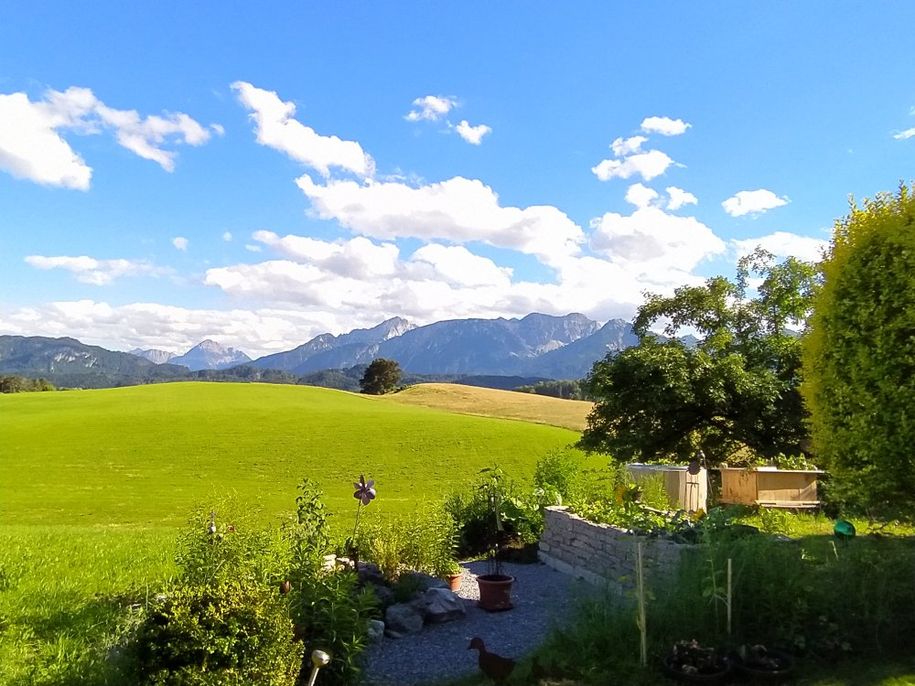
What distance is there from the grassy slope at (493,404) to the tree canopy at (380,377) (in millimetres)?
10422

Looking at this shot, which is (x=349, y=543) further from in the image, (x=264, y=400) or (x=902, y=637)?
(x=264, y=400)

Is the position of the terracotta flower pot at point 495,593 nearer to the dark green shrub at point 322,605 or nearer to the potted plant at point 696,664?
the dark green shrub at point 322,605

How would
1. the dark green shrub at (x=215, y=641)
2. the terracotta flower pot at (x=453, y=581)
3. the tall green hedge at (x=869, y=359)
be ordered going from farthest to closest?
the terracotta flower pot at (x=453, y=581), the tall green hedge at (x=869, y=359), the dark green shrub at (x=215, y=641)

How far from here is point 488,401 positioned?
63906 millimetres

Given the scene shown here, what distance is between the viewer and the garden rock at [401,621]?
262 inches

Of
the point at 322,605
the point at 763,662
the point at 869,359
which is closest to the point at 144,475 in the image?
the point at 322,605

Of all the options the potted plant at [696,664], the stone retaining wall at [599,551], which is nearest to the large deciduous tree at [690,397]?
the stone retaining wall at [599,551]

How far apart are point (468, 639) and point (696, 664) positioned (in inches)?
98.7

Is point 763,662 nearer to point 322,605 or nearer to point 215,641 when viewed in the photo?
point 322,605

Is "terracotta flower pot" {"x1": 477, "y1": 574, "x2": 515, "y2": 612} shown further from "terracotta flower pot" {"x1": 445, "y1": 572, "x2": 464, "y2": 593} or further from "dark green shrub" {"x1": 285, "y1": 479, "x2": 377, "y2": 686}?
"dark green shrub" {"x1": 285, "y1": 479, "x2": 377, "y2": 686}

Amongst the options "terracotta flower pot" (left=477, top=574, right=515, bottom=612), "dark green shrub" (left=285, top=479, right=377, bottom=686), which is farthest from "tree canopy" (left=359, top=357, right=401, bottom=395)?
"dark green shrub" (left=285, top=479, right=377, bottom=686)

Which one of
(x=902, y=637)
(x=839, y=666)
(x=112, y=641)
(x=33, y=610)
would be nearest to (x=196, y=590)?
(x=112, y=641)

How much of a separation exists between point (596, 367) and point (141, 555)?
10.5 meters

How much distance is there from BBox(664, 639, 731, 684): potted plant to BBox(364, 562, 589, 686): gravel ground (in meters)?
1.17
